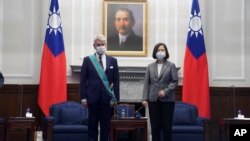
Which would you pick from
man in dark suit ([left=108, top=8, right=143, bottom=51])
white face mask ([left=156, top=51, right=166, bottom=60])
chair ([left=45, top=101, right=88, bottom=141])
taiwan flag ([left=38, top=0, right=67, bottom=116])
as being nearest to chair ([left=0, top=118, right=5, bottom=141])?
chair ([left=45, top=101, right=88, bottom=141])

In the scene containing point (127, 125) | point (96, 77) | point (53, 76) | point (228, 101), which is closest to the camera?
point (96, 77)

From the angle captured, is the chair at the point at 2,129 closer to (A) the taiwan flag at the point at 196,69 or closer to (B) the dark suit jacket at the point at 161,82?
(B) the dark suit jacket at the point at 161,82

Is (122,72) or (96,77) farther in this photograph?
(122,72)

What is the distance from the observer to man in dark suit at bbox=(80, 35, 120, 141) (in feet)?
18.7

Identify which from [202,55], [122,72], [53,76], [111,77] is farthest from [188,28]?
[111,77]

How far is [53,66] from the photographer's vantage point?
852 cm

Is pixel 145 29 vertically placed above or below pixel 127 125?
above

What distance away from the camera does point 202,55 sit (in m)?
8.71

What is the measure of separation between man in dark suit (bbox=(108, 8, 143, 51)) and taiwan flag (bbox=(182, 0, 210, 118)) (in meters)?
0.92

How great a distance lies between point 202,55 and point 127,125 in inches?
96.3

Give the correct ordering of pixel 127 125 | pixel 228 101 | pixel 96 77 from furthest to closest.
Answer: pixel 228 101
pixel 127 125
pixel 96 77

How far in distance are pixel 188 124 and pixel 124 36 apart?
6.99 feet

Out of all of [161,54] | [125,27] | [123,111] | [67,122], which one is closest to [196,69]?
[125,27]

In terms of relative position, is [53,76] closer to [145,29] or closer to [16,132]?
[16,132]
